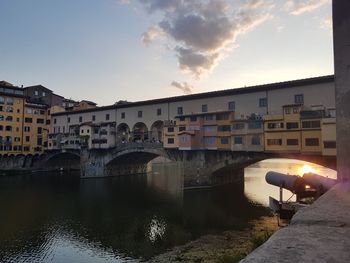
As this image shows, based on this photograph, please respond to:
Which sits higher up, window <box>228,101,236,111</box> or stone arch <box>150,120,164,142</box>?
window <box>228,101,236,111</box>

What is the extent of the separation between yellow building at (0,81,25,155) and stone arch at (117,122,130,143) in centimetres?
3030

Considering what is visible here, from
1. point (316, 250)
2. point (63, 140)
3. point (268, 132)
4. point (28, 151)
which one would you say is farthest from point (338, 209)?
point (28, 151)

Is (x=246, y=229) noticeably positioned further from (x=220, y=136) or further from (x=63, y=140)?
(x=63, y=140)

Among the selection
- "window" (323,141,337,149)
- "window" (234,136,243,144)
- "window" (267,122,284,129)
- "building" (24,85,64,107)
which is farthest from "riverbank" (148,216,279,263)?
"building" (24,85,64,107)

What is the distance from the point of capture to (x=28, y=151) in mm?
77938

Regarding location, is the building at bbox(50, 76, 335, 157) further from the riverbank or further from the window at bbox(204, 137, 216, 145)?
the riverbank

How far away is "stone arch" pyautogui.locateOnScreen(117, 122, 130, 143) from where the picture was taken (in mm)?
64869

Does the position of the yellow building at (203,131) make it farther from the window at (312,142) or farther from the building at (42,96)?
the building at (42,96)

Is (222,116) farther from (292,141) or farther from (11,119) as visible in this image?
(11,119)

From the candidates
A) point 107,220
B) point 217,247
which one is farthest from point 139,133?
point 217,247

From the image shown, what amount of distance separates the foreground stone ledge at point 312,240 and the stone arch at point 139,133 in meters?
59.0

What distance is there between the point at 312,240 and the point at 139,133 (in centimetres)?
6064

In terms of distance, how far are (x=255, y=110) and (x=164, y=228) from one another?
24118 millimetres

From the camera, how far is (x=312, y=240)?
12.2 feet
